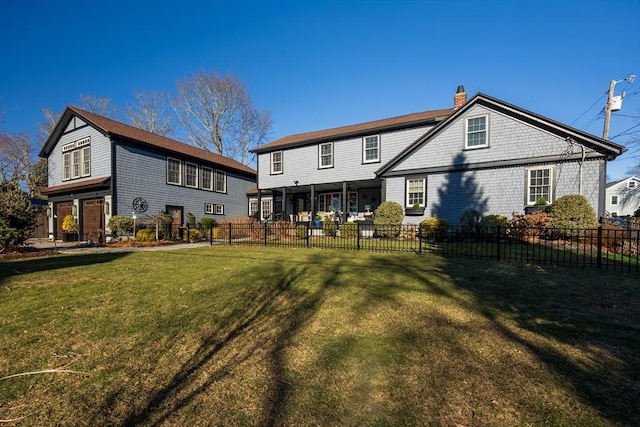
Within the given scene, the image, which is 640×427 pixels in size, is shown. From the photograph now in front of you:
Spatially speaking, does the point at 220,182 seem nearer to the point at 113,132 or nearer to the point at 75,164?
the point at 113,132

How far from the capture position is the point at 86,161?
59.5 feet

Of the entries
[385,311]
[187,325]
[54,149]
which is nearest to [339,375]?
[385,311]

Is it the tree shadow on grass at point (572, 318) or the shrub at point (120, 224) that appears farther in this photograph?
the shrub at point (120, 224)

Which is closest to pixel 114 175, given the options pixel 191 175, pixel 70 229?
pixel 70 229

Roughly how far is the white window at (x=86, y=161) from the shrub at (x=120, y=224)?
474 cm

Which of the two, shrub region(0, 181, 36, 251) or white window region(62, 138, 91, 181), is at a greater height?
Result: white window region(62, 138, 91, 181)

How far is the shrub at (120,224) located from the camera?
1559 cm

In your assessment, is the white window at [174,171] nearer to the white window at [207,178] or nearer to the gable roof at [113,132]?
the gable roof at [113,132]

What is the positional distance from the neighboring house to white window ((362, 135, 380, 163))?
43.8 meters

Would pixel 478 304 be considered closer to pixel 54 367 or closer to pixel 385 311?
pixel 385 311

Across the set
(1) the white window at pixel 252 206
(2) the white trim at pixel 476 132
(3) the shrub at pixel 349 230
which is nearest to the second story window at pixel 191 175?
(1) the white window at pixel 252 206

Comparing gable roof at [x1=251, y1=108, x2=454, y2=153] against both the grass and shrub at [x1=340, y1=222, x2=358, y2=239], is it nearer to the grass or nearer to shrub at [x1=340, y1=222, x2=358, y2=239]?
shrub at [x1=340, y1=222, x2=358, y2=239]

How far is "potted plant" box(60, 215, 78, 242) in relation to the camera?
57.0 feet

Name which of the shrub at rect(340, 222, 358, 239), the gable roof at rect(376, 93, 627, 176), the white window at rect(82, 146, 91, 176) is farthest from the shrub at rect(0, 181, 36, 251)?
the gable roof at rect(376, 93, 627, 176)
